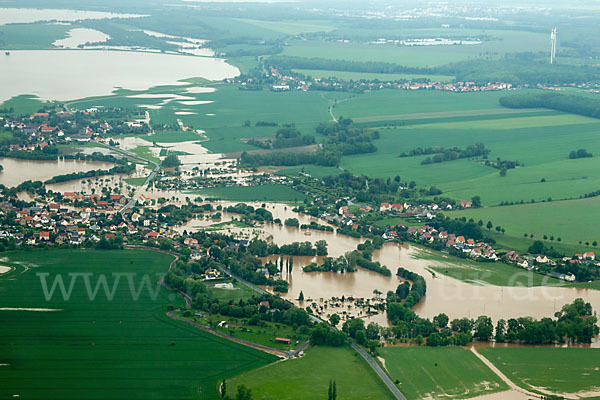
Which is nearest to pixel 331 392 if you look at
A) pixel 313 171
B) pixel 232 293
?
pixel 232 293

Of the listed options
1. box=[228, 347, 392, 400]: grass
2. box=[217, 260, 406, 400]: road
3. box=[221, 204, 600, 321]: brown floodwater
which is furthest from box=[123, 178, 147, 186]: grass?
box=[228, 347, 392, 400]: grass

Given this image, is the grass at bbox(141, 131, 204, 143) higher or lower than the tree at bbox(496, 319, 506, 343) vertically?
higher

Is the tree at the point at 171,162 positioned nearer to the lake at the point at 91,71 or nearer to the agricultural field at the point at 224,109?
the agricultural field at the point at 224,109

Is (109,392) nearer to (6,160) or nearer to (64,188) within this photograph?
(64,188)

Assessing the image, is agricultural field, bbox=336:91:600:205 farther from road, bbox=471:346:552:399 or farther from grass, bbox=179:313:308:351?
grass, bbox=179:313:308:351

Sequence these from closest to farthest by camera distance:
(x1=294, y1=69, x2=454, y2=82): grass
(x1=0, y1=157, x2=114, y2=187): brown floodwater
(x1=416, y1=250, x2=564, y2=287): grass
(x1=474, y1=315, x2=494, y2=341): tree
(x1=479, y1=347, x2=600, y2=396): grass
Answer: (x1=479, y1=347, x2=600, y2=396): grass, (x1=474, y1=315, x2=494, y2=341): tree, (x1=416, y1=250, x2=564, y2=287): grass, (x1=0, y1=157, x2=114, y2=187): brown floodwater, (x1=294, y1=69, x2=454, y2=82): grass

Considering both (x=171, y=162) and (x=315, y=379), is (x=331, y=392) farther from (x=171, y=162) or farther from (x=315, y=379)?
(x=171, y=162)
